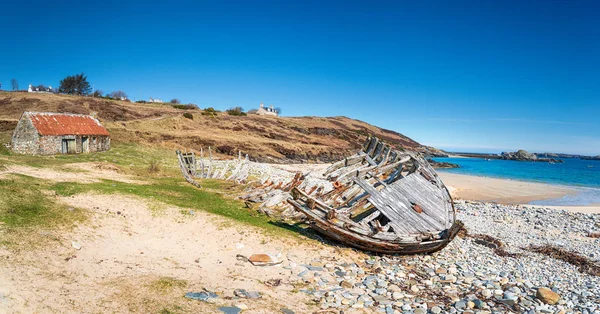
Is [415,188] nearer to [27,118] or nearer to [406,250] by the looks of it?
[406,250]

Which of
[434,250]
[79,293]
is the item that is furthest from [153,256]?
[434,250]

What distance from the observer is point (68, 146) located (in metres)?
29.0

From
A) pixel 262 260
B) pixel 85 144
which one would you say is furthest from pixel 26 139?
pixel 262 260

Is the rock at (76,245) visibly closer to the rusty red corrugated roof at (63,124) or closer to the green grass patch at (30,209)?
the green grass patch at (30,209)

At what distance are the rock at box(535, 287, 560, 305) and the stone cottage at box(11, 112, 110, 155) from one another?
3276 centimetres

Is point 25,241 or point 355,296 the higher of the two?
point 25,241

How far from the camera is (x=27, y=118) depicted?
2703cm

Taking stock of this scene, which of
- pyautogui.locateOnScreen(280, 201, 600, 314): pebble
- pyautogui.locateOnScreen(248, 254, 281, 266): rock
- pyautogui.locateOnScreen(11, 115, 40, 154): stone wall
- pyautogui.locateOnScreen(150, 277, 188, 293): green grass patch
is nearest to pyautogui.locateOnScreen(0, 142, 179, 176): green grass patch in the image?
pyautogui.locateOnScreen(11, 115, 40, 154): stone wall

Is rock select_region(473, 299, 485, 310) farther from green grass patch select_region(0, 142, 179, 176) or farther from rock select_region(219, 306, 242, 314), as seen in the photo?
green grass patch select_region(0, 142, 179, 176)

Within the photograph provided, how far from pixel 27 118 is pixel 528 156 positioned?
157203mm

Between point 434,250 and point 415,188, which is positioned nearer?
point 434,250

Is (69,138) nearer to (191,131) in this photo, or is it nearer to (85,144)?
(85,144)

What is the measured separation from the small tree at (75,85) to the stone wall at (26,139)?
70.5m

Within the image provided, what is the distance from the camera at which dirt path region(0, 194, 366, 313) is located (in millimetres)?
6402
